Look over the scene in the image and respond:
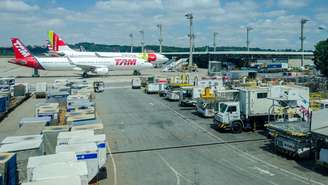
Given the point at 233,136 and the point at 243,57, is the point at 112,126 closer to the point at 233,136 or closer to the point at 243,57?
the point at 233,136

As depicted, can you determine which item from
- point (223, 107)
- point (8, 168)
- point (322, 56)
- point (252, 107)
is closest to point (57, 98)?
point (223, 107)

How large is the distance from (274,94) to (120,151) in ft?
44.6

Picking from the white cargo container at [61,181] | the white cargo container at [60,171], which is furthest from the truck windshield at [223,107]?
the white cargo container at [61,181]

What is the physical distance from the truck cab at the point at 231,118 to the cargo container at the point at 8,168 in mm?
16823

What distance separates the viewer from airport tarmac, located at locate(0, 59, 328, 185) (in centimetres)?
1825

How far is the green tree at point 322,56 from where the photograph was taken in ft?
223

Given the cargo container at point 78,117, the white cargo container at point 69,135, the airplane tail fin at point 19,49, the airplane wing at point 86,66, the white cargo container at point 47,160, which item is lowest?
the white cargo container at point 47,160

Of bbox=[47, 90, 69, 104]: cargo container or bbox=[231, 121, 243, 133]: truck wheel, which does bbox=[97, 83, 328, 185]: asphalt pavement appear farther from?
bbox=[47, 90, 69, 104]: cargo container

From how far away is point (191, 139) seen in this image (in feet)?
87.4

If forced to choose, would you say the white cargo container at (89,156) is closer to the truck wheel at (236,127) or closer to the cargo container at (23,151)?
the cargo container at (23,151)

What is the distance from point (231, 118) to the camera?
28188 millimetres

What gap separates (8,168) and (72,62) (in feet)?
223

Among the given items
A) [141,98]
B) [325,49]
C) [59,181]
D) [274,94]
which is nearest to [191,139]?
[274,94]

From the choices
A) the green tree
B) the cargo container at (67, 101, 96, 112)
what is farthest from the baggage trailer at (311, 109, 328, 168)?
the green tree
